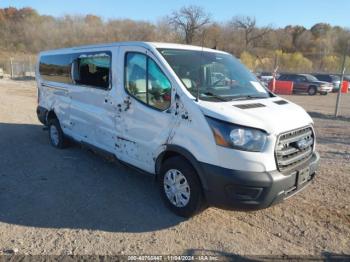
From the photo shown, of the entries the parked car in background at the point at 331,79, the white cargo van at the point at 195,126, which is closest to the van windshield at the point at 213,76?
the white cargo van at the point at 195,126

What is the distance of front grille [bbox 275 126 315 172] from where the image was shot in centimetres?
335

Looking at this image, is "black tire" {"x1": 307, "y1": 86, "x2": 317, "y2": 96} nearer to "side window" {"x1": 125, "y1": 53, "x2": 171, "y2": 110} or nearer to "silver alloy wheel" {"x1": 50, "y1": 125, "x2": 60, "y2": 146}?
"silver alloy wheel" {"x1": 50, "y1": 125, "x2": 60, "y2": 146}

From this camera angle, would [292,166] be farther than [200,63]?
No

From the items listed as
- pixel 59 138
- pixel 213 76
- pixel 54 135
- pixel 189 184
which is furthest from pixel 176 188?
pixel 54 135

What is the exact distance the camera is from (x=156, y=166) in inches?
161

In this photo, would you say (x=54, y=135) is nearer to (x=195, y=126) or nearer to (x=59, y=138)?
(x=59, y=138)

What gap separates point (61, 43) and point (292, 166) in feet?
247

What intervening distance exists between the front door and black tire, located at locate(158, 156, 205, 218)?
265mm

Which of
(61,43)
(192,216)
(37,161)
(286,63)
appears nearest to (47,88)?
(37,161)

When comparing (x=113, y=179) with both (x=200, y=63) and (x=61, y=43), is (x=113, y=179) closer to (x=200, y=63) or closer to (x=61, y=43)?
(x=200, y=63)

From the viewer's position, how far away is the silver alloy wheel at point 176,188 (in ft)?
12.3

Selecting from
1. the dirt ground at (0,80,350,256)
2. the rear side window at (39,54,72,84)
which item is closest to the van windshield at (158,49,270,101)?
the dirt ground at (0,80,350,256)

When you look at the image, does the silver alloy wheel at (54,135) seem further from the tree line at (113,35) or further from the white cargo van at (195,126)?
the tree line at (113,35)

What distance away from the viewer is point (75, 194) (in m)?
4.50
